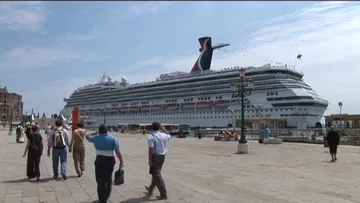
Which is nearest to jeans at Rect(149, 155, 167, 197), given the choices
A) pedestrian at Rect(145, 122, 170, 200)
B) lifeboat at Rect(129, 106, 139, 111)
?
pedestrian at Rect(145, 122, 170, 200)

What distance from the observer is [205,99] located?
229ft

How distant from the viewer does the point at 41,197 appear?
6.93m


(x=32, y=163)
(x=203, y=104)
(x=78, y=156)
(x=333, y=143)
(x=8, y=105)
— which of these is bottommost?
(x=32, y=163)

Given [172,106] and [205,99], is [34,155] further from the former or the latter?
[172,106]

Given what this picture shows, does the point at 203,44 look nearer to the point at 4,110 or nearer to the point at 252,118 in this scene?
the point at 252,118

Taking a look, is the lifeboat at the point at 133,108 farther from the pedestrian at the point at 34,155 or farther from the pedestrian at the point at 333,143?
the pedestrian at the point at 34,155

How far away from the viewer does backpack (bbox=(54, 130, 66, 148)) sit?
351 inches

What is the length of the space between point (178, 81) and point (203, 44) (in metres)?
17.2

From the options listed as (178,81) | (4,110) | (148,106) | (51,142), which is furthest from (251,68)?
(4,110)

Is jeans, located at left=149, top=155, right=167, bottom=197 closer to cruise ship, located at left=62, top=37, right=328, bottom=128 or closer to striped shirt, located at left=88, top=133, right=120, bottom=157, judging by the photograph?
striped shirt, located at left=88, top=133, right=120, bottom=157

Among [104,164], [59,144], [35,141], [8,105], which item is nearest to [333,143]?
[59,144]

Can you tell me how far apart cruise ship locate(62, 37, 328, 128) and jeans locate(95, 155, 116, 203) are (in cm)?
4016

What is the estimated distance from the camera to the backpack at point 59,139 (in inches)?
351

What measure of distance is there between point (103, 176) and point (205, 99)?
6377cm
